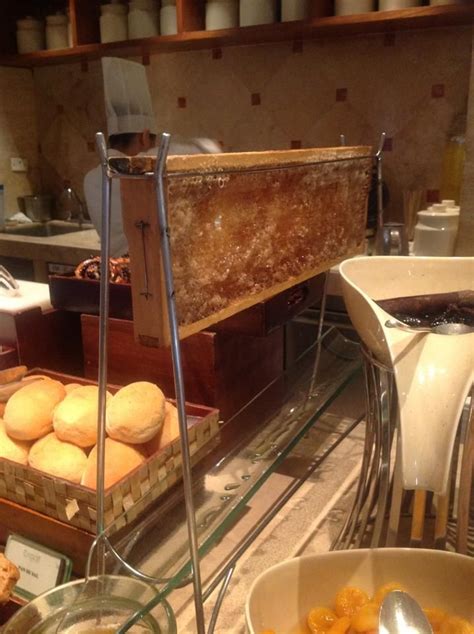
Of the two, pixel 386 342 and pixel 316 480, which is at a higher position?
pixel 386 342

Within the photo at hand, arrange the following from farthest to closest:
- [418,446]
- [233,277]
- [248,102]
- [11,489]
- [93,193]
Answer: [248,102], [93,193], [11,489], [233,277], [418,446]

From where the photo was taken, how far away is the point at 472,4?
170 centimetres

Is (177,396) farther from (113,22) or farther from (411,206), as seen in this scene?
(113,22)

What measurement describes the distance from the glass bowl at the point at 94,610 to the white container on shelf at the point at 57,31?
2.46 m

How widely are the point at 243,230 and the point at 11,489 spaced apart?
18.1 inches

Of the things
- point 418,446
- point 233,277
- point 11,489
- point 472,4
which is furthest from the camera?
point 472,4

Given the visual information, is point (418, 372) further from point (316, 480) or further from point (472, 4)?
point (472, 4)

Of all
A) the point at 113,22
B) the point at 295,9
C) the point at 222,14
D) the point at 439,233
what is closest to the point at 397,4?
the point at 295,9

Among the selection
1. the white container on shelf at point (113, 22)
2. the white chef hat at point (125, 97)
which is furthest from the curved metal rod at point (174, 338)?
the white container on shelf at point (113, 22)

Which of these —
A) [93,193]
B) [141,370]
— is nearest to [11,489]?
[141,370]

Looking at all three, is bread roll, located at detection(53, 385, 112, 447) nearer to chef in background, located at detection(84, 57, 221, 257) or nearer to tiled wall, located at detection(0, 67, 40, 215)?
chef in background, located at detection(84, 57, 221, 257)

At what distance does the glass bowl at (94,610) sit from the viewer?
23.6 inches

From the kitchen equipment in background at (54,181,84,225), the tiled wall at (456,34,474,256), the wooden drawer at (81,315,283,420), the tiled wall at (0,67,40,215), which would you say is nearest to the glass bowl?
the wooden drawer at (81,315,283,420)

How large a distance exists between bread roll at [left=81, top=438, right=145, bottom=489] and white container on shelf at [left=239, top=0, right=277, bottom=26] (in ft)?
5.70
